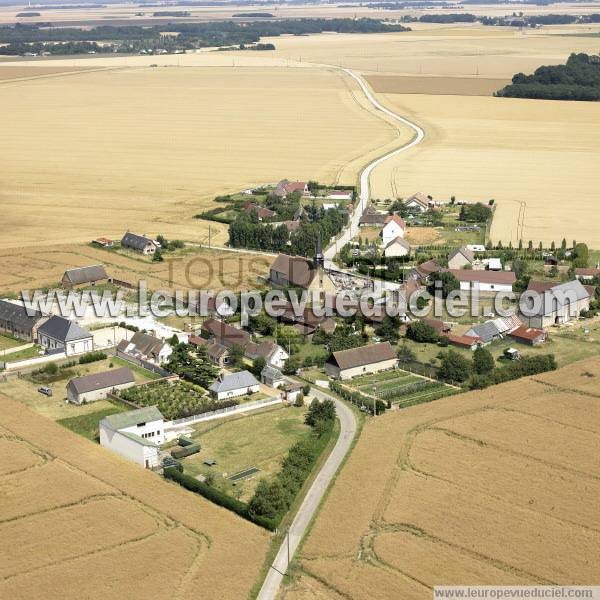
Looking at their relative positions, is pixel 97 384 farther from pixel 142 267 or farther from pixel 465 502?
pixel 142 267

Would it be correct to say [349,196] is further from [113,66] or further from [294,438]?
[113,66]

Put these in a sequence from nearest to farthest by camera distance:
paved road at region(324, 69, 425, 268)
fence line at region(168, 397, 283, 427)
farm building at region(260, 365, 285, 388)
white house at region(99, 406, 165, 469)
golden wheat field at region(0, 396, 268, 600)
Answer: golden wheat field at region(0, 396, 268, 600) → white house at region(99, 406, 165, 469) → fence line at region(168, 397, 283, 427) → farm building at region(260, 365, 285, 388) → paved road at region(324, 69, 425, 268)

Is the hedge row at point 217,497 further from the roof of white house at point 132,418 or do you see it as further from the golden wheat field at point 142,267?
the golden wheat field at point 142,267

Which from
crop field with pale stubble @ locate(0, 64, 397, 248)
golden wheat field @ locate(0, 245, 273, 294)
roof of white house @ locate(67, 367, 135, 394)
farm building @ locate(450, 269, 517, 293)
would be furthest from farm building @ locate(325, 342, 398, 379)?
crop field with pale stubble @ locate(0, 64, 397, 248)

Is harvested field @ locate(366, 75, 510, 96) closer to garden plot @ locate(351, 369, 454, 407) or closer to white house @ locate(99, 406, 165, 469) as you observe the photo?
garden plot @ locate(351, 369, 454, 407)

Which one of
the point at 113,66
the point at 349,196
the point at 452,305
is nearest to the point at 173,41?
the point at 113,66

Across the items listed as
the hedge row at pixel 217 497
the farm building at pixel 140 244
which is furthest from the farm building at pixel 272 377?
the farm building at pixel 140 244

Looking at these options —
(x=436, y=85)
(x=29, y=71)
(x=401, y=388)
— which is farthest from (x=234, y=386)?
(x=29, y=71)
